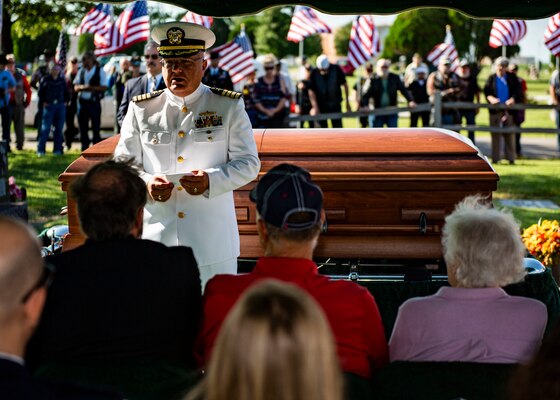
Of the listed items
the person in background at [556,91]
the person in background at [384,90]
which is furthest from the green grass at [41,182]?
the person in background at [556,91]

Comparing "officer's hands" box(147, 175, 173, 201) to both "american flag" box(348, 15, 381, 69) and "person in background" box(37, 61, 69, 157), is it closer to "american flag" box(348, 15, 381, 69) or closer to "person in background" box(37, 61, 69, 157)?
"person in background" box(37, 61, 69, 157)

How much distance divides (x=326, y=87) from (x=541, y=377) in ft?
46.1

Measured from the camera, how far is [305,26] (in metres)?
19.9

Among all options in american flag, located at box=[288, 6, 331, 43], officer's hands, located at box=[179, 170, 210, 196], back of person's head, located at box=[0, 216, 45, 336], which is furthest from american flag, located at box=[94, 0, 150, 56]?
back of person's head, located at box=[0, 216, 45, 336]

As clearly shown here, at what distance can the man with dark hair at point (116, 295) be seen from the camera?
2.65 metres

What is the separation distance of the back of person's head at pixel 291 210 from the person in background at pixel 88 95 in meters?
13.4

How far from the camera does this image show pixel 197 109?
4.32 meters

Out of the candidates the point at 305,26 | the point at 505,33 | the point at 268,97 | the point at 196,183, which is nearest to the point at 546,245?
the point at 196,183

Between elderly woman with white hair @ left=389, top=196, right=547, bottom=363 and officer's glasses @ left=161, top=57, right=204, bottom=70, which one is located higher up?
officer's glasses @ left=161, top=57, right=204, bottom=70

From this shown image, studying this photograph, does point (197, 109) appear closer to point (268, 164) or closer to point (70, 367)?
point (268, 164)

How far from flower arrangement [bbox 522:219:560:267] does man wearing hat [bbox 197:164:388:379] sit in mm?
3452

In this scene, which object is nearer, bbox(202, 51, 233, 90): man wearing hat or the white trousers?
the white trousers

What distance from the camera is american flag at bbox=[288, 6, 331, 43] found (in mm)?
19719

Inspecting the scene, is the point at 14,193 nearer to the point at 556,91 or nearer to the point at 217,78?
the point at 217,78
